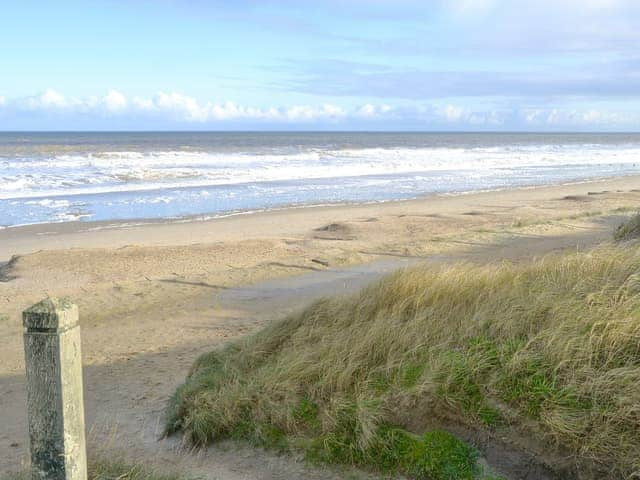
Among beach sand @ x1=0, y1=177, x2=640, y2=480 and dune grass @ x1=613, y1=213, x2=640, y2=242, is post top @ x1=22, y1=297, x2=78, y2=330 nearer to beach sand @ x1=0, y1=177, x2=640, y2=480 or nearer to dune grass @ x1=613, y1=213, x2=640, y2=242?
beach sand @ x1=0, y1=177, x2=640, y2=480

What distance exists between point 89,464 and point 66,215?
1597cm

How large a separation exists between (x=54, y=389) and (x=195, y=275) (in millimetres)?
8244

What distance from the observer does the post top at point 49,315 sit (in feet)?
10.2

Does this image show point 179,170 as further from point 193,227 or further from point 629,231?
point 629,231

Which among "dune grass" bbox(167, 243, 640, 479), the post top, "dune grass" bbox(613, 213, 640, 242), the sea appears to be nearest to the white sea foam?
the sea

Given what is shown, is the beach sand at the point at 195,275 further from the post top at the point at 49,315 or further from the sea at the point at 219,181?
the sea at the point at 219,181

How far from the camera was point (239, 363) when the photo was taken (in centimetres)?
591

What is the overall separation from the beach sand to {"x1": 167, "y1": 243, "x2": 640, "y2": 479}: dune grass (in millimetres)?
346

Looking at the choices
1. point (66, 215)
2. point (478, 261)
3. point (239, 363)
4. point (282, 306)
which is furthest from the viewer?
point (66, 215)

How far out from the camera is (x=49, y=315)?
3109 mm

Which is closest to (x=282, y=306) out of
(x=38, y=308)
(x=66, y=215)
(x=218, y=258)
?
(x=218, y=258)

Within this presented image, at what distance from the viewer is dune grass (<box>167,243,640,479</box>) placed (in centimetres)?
429

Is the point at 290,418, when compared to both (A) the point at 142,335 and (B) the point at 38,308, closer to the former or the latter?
(B) the point at 38,308

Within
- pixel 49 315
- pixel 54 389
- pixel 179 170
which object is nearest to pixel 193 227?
pixel 54 389
